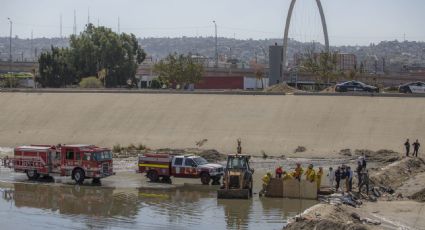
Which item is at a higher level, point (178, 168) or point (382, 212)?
point (178, 168)

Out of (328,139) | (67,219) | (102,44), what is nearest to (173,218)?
(67,219)

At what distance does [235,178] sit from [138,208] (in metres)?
4.57

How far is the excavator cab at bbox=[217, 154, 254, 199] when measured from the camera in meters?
33.3

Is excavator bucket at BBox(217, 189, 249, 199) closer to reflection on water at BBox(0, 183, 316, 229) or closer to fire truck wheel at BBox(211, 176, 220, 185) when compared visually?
reflection on water at BBox(0, 183, 316, 229)

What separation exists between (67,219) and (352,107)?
32.1 meters

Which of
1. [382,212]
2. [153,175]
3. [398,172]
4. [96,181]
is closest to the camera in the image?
[382,212]

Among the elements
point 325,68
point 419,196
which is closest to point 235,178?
point 419,196

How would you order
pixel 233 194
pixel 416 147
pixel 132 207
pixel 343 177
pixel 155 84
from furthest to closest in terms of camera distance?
pixel 155 84
pixel 416 147
pixel 343 177
pixel 233 194
pixel 132 207

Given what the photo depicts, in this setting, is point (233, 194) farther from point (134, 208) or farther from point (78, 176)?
point (78, 176)

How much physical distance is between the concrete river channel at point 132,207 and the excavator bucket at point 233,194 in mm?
417

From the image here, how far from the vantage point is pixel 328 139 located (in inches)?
2032

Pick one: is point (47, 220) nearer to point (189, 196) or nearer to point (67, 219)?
point (67, 219)

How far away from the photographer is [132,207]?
31891mm

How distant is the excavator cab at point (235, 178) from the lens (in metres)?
33.3
